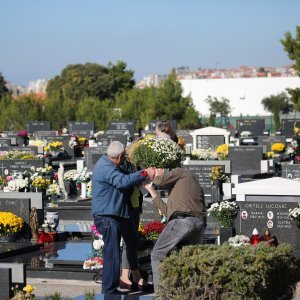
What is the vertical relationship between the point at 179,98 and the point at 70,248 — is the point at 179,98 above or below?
above

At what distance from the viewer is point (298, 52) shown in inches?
2089

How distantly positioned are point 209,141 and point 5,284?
89.8 feet

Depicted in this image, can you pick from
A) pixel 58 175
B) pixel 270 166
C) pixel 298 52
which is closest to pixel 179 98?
pixel 298 52

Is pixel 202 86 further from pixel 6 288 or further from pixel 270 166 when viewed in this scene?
pixel 6 288

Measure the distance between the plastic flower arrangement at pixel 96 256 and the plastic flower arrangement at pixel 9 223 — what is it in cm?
234

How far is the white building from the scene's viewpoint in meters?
110

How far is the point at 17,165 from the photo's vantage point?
27531mm

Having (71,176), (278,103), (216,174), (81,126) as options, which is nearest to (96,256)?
(216,174)

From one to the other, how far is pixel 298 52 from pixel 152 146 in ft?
122

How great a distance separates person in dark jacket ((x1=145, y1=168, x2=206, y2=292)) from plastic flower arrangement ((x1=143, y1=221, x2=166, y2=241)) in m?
4.59

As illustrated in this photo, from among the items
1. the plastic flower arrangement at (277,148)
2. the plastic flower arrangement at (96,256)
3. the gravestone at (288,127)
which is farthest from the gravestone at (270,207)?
the gravestone at (288,127)

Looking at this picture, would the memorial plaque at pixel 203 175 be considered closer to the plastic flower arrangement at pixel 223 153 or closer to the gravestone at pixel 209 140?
the plastic flower arrangement at pixel 223 153

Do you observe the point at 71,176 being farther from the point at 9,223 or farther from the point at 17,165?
the point at 9,223

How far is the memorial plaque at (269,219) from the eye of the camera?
15.4 metres
